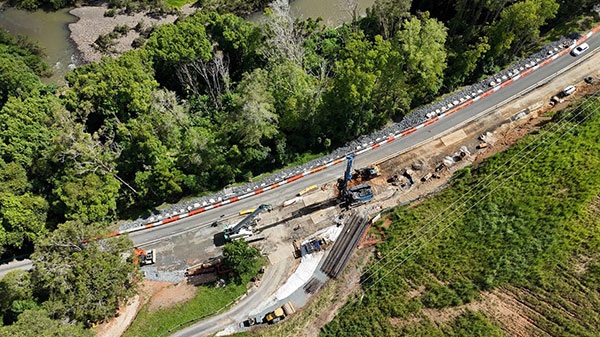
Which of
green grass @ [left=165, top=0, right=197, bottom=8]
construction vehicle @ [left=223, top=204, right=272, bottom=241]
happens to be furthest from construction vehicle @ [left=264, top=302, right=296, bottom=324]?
green grass @ [left=165, top=0, right=197, bottom=8]

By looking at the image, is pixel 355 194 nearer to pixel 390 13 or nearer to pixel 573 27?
pixel 390 13

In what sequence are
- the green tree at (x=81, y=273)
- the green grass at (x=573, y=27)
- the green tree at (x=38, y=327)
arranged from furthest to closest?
the green grass at (x=573, y=27) < the green tree at (x=81, y=273) < the green tree at (x=38, y=327)

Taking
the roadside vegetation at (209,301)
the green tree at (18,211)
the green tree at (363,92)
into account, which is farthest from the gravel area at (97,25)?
the roadside vegetation at (209,301)

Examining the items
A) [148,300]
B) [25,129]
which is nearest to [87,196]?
[148,300]

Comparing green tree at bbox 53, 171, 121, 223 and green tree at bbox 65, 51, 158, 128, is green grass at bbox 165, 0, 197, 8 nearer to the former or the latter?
green tree at bbox 65, 51, 158, 128

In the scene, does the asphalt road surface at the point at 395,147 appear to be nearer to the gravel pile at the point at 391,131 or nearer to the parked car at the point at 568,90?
the gravel pile at the point at 391,131

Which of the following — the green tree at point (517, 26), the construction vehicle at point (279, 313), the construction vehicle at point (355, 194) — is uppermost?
the green tree at point (517, 26)
